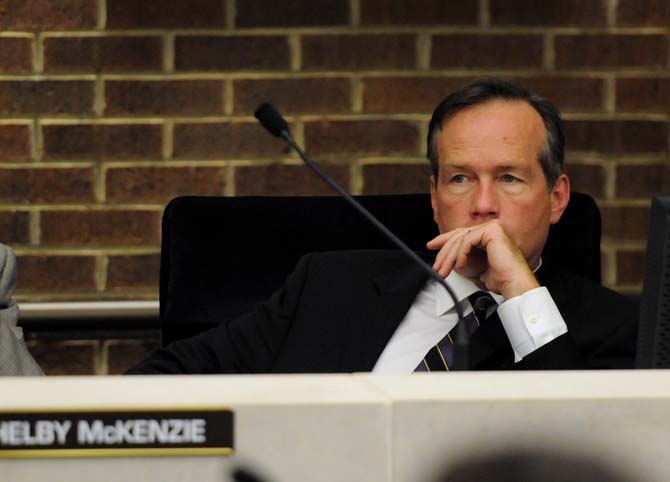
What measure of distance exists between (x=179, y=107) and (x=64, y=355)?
62 centimetres

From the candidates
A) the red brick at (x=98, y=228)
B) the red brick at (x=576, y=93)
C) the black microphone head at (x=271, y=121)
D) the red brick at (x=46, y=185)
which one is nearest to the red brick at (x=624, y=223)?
the red brick at (x=576, y=93)

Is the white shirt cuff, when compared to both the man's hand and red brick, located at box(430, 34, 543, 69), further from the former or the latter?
red brick, located at box(430, 34, 543, 69)

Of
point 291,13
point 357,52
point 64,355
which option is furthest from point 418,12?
point 64,355

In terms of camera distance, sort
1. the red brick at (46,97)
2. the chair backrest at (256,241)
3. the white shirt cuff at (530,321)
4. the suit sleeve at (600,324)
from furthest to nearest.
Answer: the red brick at (46,97) → the chair backrest at (256,241) → the suit sleeve at (600,324) → the white shirt cuff at (530,321)

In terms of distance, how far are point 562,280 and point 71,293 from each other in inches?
44.4

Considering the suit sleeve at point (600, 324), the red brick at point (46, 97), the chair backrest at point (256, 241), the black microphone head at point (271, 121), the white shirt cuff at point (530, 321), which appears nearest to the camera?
the black microphone head at point (271, 121)

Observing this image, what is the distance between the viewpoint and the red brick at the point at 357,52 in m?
2.31

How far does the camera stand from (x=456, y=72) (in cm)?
232

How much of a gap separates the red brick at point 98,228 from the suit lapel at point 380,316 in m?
0.72

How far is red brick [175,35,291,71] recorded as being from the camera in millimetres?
2299

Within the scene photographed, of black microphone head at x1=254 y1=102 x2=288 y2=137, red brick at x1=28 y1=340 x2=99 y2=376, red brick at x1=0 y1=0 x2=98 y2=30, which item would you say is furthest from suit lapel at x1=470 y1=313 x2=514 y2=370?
red brick at x1=0 y1=0 x2=98 y2=30

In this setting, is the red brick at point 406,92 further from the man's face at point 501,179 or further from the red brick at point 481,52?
the man's face at point 501,179

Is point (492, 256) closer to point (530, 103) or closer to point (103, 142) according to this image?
point (530, 103)

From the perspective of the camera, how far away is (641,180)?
235 cm
